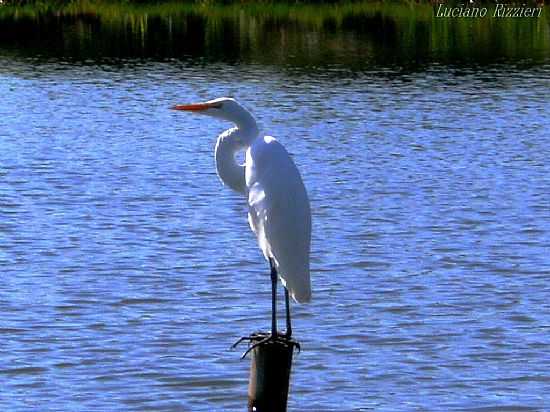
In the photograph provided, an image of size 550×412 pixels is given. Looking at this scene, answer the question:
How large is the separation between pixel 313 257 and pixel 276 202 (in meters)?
5.63

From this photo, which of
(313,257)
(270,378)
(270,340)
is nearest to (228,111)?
(270,340)

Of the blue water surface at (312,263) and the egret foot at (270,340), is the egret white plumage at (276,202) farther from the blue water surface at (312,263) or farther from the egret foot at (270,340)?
the blue water surface at (312,263)

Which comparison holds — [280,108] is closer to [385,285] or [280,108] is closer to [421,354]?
[385,285]

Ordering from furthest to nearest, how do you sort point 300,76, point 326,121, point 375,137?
point 300,76 < point 326,121 < point 375,137

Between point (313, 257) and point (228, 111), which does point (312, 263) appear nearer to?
point (313, 257)

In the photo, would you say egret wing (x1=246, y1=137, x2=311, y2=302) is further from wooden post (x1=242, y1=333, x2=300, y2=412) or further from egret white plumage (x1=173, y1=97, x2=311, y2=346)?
wooden post (x1=242, y1=333, x2=300, y2=412)

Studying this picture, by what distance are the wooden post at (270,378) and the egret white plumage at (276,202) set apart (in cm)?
67

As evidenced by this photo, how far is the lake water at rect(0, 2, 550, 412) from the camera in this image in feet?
32.2

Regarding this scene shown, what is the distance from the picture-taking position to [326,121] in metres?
24.7

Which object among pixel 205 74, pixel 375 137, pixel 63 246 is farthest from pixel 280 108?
pixel 63 246

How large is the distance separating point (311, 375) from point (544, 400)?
1521 mm

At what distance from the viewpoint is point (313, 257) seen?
13633 millimetres

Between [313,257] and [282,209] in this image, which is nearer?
[282,209]

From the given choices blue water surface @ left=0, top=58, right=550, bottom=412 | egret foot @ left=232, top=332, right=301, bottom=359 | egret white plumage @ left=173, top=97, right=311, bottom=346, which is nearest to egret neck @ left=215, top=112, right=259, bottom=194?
egret white plumage @ left=173, top=97, right=311, bottom=346
